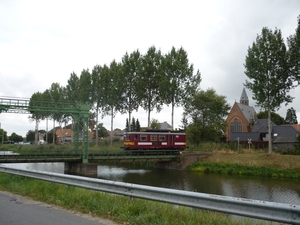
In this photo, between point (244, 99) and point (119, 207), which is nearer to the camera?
point (119, 207)

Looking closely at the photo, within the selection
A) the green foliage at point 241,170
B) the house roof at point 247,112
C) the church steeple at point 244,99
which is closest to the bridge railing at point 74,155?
the green foliage at point 241,170

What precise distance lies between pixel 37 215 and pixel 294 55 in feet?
104

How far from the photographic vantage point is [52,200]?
8961 millimetres

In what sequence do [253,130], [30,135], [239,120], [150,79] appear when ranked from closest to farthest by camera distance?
1. [150,79]
2. [253,130]
3. [239,120]
4. [30,135]

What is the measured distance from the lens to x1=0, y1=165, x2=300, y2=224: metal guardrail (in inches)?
197

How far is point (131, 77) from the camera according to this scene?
2067 inches

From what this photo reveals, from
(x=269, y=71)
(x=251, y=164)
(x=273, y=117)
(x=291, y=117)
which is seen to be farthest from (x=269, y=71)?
(x=291, y=117)

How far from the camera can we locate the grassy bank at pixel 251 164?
32.3 m

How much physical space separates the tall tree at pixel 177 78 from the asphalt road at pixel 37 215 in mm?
40165

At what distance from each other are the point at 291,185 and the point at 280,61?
1503 cm

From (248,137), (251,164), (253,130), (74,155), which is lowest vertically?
(251,164)

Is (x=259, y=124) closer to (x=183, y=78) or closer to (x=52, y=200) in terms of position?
(x=183, y=78)

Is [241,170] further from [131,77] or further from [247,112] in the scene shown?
[247,112]

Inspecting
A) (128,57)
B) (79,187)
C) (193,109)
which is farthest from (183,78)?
(79,187)
